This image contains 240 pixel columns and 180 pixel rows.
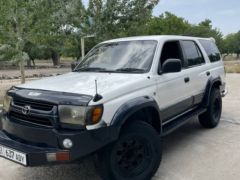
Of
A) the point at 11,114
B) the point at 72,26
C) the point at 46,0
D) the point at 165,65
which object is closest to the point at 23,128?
the point at 11,114

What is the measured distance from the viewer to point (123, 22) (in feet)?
53.2

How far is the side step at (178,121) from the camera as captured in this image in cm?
461

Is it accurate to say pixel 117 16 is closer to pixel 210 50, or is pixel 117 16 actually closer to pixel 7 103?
pixel 210 50

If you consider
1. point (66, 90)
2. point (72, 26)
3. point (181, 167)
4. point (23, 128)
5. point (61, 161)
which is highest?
point (72, 26)

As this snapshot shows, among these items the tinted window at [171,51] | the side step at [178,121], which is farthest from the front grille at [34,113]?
the tinted window at [171,51]

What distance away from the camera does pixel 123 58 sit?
15.3 feet

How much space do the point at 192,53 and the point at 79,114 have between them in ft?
9.98

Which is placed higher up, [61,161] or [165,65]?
[165,65]

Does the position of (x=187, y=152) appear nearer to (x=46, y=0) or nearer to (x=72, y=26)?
(x=46, y=0)

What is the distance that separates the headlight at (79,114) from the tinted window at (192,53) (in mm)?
2620

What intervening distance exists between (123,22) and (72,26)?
3.24 m

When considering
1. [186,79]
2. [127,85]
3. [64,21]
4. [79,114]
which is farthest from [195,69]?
[64,21]

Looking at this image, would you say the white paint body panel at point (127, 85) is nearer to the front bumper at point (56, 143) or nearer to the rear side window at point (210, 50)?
the front bumper at point (56, 143)

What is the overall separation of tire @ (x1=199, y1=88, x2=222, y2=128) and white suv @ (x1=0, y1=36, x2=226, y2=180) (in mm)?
1017
